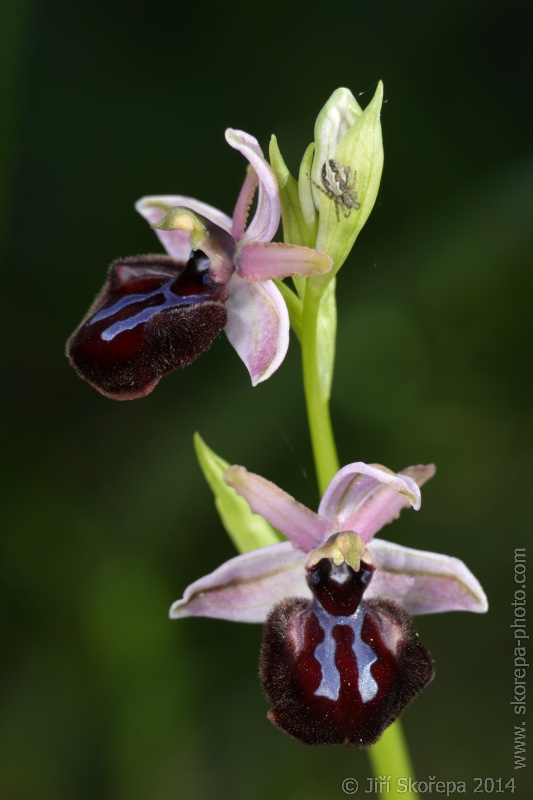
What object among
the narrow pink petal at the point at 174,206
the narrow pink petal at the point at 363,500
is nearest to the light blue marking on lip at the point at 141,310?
the narrow pink petal at the point at 174,206

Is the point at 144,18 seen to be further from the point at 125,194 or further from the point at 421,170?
the point at 421,170

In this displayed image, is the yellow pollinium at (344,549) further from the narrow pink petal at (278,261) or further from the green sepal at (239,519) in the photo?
the narrow pink petal at (278,261)

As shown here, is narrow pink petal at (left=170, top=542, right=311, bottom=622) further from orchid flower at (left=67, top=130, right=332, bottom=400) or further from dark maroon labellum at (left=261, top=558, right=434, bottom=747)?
orchid flower at (left=67, top=130, right=332, bottom=400)

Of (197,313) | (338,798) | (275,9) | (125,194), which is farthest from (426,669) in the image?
(275,9)

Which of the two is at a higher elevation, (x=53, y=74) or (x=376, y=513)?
(x=53, y=74)

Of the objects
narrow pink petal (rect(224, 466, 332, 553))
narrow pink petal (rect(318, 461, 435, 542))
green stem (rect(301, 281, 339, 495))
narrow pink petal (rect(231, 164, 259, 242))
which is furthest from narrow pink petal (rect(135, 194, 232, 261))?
narrow pink petal (rect(318, 461, 435, 542))

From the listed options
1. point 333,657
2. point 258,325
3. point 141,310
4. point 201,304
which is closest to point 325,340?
point 258,325
